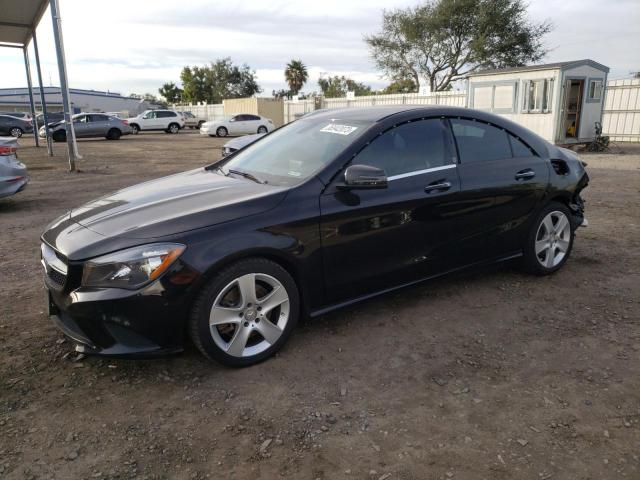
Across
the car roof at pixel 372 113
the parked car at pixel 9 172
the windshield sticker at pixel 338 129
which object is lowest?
the parked car at pixel 9 172

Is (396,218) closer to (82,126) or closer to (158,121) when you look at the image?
(82,126)

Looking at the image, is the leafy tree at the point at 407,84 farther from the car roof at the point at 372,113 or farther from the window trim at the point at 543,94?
the car roof at the point at 372,113

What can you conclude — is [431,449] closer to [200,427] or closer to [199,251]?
[200,427]

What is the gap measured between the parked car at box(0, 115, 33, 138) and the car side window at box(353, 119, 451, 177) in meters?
31.6

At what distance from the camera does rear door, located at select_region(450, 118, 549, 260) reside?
403 cm

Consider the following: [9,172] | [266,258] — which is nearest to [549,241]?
[266,258]

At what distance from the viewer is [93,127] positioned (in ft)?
89.6

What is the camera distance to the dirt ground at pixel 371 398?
2391 millimetres

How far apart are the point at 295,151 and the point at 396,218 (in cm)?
94

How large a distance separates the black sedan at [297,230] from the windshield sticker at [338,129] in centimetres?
1

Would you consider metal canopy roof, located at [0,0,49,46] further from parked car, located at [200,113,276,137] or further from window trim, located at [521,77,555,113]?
window trim, located at [521,77,555,113]

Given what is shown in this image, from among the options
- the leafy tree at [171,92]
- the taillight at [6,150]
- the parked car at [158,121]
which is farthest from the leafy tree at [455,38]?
the leafy tree at [171,92]

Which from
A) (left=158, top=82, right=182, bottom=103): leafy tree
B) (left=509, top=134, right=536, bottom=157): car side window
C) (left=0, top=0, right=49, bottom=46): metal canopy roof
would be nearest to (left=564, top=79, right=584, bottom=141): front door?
(left=509, top=134, right=536, bottom=157): car side window

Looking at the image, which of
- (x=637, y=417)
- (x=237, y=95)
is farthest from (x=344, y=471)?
(x=237, y=95)
